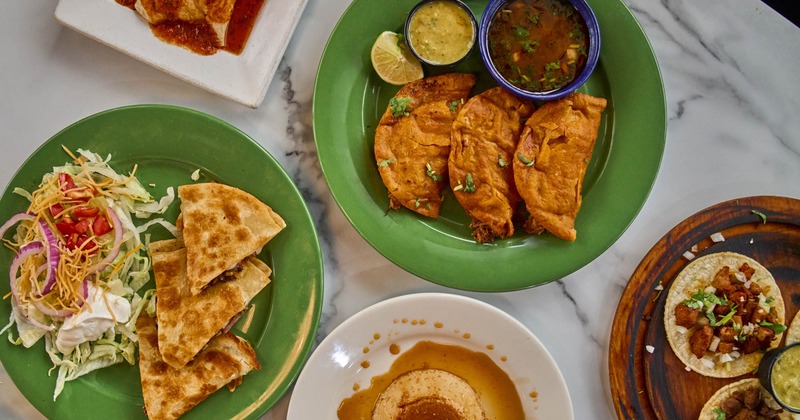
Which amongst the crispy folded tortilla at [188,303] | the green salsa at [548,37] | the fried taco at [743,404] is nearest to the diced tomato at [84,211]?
the crispy folded tortilla at [188,303]

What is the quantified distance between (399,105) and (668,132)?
200 centimetres

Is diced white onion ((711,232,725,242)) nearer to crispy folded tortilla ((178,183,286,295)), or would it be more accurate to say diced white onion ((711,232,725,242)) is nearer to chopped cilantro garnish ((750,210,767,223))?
chopped cilantro garnish ((750,210,767,223))

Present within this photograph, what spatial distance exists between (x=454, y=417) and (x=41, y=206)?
10.3 ft

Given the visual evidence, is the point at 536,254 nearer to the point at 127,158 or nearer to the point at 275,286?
the point at 275,286

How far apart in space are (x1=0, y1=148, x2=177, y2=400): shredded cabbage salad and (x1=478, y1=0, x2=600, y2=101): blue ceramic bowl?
2.35 m

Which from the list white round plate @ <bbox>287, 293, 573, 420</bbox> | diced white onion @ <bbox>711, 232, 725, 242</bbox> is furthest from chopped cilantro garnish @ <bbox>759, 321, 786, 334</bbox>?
white round plate @ <bbox>287, 293, 573, 420</bbox>

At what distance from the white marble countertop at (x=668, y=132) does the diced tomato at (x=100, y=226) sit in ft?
2.92

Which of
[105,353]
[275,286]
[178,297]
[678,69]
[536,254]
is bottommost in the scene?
[105,353]

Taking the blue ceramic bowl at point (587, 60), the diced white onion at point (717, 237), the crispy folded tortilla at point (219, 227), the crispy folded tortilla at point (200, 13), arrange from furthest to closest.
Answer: the diced white onion at point (717, 237) < the crispy folded tortilla at point (200, 13) < the crispy folded tortilla at point (219, 227) < the blue ceramic bowl at point (587, 60)

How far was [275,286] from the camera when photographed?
4.36 meters

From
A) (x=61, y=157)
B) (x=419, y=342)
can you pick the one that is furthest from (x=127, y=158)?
(x=419, y=342)

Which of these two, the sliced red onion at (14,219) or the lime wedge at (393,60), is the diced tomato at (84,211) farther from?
the lime wedge at (393,60)

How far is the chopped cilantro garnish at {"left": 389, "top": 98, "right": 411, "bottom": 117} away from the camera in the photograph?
415 centimetres

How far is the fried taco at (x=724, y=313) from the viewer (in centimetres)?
435
